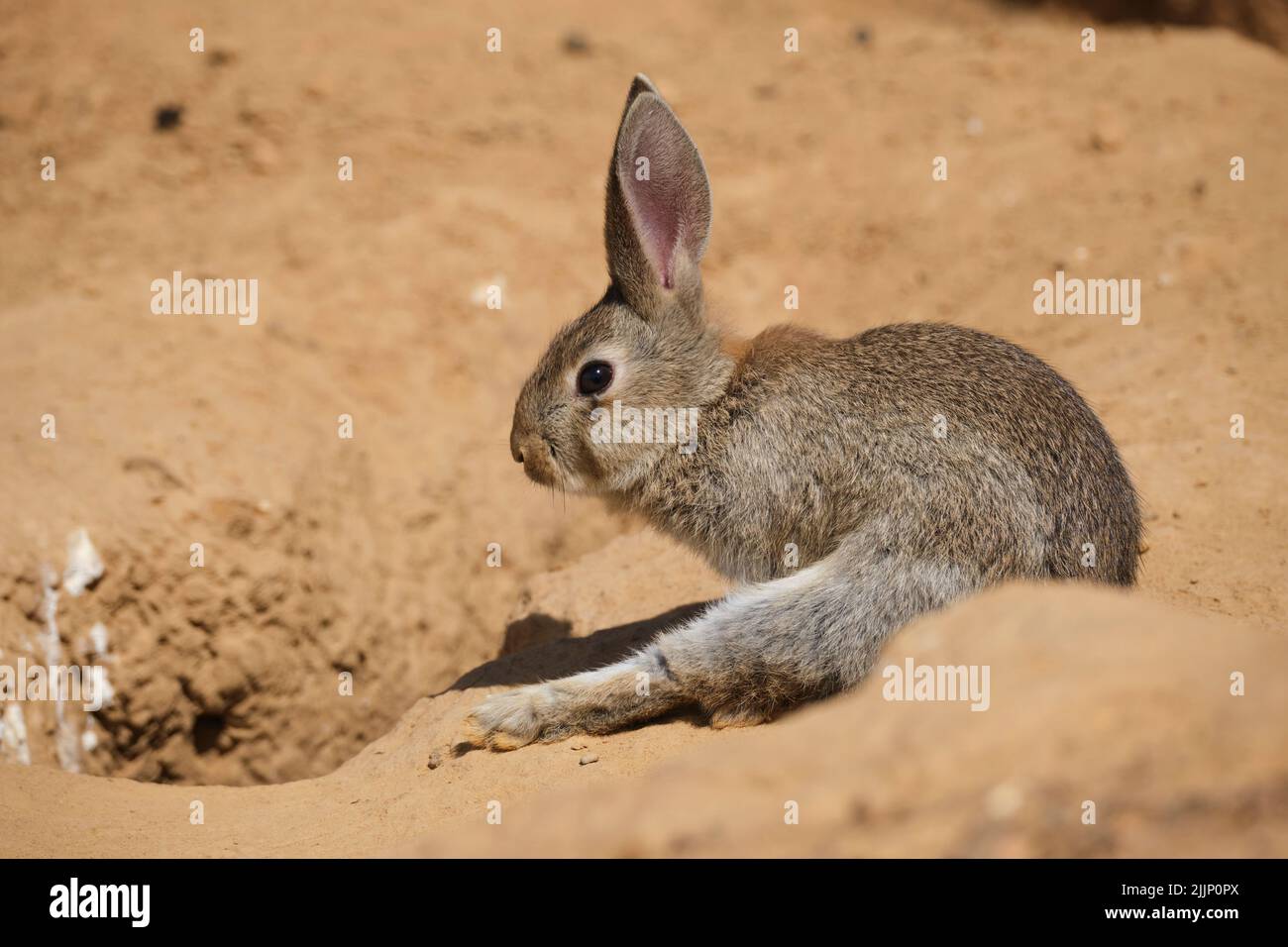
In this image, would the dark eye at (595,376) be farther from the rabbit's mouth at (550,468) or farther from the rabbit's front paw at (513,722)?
the rabbit's front paw at (513,722)

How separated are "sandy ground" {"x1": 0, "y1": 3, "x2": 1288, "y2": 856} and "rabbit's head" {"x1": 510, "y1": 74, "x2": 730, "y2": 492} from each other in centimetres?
95

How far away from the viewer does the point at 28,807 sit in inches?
171

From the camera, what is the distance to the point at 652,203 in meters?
4.71

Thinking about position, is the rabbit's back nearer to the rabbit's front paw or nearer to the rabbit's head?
the rabbit's head

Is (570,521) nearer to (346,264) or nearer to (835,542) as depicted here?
(346,264)

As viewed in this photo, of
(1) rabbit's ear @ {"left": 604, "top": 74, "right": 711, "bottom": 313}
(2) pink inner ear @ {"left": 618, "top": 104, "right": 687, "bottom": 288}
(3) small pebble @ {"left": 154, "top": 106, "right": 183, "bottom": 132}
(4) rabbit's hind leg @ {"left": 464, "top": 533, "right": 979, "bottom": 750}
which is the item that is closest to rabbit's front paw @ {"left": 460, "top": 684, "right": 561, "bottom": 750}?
(4) rabbit's hind leg @ {"left": 464, "top": 533, "right": 979, "bottom": 750}

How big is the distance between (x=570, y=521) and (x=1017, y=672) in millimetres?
5310

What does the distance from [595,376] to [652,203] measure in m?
0.74

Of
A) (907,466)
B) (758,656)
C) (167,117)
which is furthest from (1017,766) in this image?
(167,117)

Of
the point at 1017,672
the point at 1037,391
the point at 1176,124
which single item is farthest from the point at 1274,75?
the point at 1017,672

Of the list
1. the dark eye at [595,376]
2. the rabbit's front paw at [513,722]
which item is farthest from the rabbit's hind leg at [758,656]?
the dark eye at [595,376]

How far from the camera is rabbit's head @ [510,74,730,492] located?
4.67 m

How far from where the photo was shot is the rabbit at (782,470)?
13.3 feet

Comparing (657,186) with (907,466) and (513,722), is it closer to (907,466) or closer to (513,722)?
(907,466)
